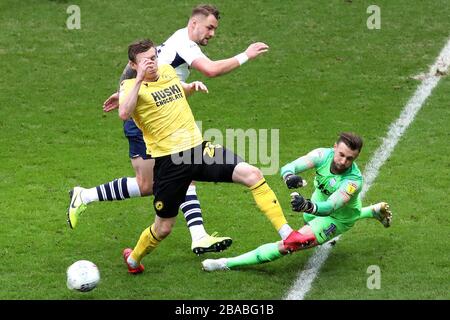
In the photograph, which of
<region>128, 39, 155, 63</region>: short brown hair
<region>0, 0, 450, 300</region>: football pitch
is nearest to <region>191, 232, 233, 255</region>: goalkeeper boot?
<region>0, 0, 450, 300</region>: football pitch

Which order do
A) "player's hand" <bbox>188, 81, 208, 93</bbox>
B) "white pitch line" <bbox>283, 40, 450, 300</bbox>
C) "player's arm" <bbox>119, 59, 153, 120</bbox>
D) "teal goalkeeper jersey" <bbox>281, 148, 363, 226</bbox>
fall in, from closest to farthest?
"player's arm" <bbox>119, 59, 153, 120</bbox> → "white pitch line" <bbox>283, 40, 450, 300</bbox> → "teal goalkeeper jersey" <bbox>281, 148, 363, 226</bbox> → "player's hand" <bbox>188, 81, 208, 93</bbox>

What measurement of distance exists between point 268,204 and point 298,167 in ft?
1.73

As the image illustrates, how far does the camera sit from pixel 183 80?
10.4 meters

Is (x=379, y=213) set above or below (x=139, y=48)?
below

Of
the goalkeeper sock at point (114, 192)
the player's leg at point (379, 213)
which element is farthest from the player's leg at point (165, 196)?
the player's leg at point (379, 213)

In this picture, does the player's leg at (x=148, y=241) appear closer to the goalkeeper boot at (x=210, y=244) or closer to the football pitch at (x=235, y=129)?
the football pitch at (x=235, y=129)

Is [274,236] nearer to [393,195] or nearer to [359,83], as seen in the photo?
[393,195]

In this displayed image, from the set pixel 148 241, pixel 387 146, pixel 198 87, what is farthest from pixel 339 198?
pixel 387 146

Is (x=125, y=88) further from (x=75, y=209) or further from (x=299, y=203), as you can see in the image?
(x=299, y=203)

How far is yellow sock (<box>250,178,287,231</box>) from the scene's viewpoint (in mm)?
9344

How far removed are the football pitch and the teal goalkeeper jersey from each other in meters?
0.50

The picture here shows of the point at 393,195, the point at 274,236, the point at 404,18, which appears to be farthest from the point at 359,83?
the point at 274,236

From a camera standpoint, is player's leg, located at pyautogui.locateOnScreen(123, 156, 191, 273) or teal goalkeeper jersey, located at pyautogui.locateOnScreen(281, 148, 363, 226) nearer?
player's leg, located at pyautogui.locateOnScreen(123, 156, 191, 273)

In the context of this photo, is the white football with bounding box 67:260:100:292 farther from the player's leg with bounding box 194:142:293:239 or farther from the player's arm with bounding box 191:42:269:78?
the player's arm with bounding box 191:42:269:78
